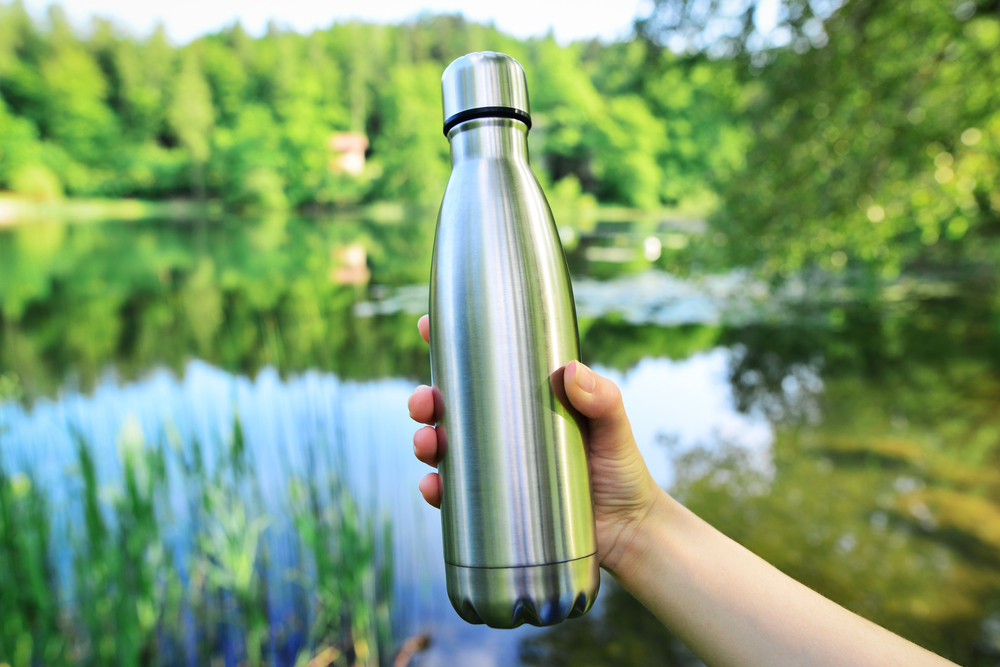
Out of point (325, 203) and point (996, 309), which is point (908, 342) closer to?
point (996, 309)

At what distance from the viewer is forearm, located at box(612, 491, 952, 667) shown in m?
0.85

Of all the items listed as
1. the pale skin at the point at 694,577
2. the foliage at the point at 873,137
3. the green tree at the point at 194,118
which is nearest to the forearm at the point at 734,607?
the pale skin at the point at 694,577

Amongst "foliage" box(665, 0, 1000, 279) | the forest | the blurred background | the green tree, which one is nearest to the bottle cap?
the blurred background

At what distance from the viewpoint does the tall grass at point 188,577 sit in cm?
236

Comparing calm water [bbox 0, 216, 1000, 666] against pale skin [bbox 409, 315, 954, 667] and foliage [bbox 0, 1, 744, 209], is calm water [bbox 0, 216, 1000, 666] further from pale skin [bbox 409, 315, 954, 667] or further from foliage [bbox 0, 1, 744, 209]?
foliage [bbox 0, 1, 744, 209]

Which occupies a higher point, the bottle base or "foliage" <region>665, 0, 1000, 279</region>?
"foliage" <region>665, 0, 1000, 279</region>

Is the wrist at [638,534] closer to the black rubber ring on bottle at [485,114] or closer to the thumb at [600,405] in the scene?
the thumb at [600,405]

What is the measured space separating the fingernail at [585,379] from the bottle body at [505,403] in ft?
0.09

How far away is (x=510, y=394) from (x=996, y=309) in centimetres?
1465

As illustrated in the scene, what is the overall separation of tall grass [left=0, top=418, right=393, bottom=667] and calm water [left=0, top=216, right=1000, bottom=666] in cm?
2

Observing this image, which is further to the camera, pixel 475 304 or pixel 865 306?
pixel 865 306

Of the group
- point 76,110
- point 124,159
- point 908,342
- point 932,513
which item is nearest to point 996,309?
point 908,342

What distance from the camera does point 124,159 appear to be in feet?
114

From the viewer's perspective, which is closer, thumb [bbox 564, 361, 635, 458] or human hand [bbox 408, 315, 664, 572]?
thumb [bbox 564, 361, 635, 458]
